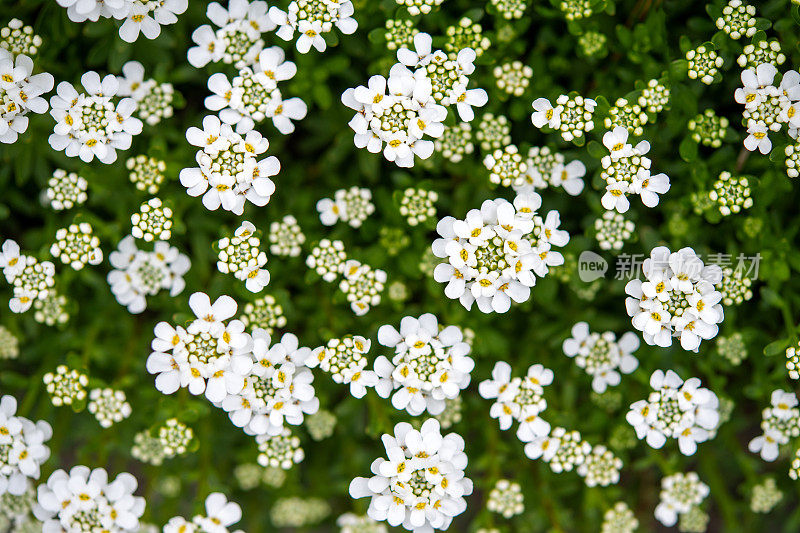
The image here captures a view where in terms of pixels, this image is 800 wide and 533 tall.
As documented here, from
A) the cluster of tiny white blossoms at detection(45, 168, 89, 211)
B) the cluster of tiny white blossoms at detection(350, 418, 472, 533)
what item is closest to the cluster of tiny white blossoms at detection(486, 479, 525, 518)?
the cluster of tiny white blossoms at detection(350, 418, 472, 533)

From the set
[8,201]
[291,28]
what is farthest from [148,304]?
[291,28]

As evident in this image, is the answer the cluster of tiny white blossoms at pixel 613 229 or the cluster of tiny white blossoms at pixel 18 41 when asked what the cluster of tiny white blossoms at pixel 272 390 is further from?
the cluster of tiny white blossoms at pixel 18 41

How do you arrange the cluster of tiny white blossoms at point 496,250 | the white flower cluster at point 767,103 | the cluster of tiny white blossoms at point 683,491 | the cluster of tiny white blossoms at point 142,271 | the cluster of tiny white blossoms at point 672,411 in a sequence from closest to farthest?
the cluster of tiny white blossoms at point 496,250, the white flower cluster at point 767,103, the cluster of tiny white blossoms at point 672,411, the cluster of tiny white blossoms at point 142,271, the cluster of tiny white blossoms at point 683,491

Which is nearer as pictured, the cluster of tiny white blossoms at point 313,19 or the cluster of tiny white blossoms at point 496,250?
the cluster of tiny white blossoms at point 496,250

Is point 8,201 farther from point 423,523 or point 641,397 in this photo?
point 641,397

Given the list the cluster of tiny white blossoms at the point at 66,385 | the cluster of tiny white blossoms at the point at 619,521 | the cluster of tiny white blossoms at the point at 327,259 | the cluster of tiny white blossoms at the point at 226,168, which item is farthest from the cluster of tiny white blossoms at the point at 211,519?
the cluster of tiny white blossoms at the point at 619,521

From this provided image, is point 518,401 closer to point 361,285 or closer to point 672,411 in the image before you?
point 672,411
